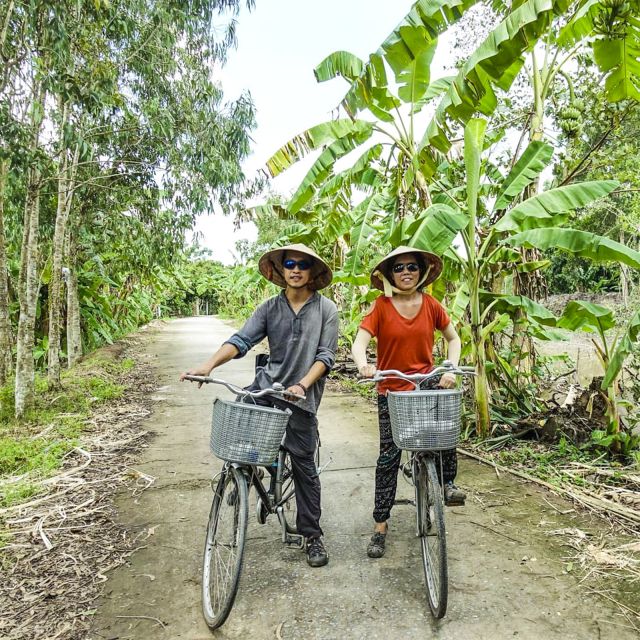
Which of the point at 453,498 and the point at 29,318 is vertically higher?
the point at 29,318

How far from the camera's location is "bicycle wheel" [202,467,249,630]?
265cm

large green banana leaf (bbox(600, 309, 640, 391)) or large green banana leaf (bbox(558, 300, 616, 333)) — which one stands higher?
large green banana leaf (bbox(558, 300, 616, 333))

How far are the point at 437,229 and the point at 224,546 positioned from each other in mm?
3213

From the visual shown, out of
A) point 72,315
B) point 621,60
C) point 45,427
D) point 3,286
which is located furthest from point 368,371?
point 72,315

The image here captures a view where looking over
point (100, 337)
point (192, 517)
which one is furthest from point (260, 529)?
point (100, 337)

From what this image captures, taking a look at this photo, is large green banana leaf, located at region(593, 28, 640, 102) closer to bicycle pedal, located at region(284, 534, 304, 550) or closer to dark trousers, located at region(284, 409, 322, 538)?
dark trousers, located at region(284, 409, 322, 538)

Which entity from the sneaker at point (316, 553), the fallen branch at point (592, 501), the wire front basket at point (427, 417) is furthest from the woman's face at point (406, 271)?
the fallen branch at point (592, 501)

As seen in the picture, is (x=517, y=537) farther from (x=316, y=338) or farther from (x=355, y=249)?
(x=355, y=249)

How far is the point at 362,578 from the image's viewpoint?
10.3 ft

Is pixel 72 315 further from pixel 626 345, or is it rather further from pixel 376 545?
pixel 626 345

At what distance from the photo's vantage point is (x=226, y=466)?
291cm

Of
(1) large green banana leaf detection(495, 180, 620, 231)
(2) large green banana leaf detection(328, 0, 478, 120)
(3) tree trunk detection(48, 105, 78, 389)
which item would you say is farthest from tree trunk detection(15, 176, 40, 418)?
(1) large green banana leaf detection(495, 180, 620, 231)

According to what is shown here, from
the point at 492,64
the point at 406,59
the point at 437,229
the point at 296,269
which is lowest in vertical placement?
the point at 296,269

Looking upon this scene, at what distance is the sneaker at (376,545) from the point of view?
3.37 metres
